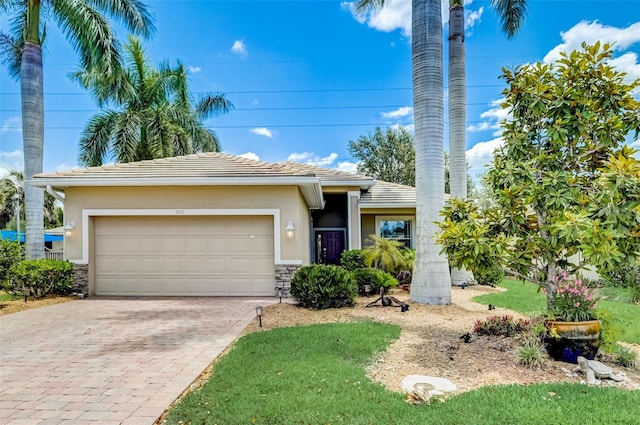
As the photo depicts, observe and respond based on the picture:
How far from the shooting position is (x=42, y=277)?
31.3ft

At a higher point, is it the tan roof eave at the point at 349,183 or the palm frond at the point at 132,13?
the palm frond at the point at 132,13

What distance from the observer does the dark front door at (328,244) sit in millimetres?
15992

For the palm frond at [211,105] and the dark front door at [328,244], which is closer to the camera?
the dark front door at [328,244]

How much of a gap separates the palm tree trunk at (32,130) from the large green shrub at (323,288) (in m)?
8.85

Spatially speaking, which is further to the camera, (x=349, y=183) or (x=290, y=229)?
(x=349, y=183)

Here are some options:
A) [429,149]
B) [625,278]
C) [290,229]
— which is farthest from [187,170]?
[625,278]

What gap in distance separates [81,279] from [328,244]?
918 centimetres

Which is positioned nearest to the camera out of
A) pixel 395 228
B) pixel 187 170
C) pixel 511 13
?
pixel 187 170

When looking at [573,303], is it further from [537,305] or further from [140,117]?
[140,117]

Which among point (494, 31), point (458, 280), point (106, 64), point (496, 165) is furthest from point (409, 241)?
point (106, 64)

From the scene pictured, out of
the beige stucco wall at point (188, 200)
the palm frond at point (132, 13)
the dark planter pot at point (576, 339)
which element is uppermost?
the palm frond at point (132, 13)

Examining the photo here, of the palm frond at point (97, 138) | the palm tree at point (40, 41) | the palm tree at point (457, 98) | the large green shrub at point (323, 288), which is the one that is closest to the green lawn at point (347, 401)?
the large green shrub at point (323, 288)

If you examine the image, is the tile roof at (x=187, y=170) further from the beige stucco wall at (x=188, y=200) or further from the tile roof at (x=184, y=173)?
the beige stucco wall at (x=188, y=200)

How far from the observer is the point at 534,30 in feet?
44.2
